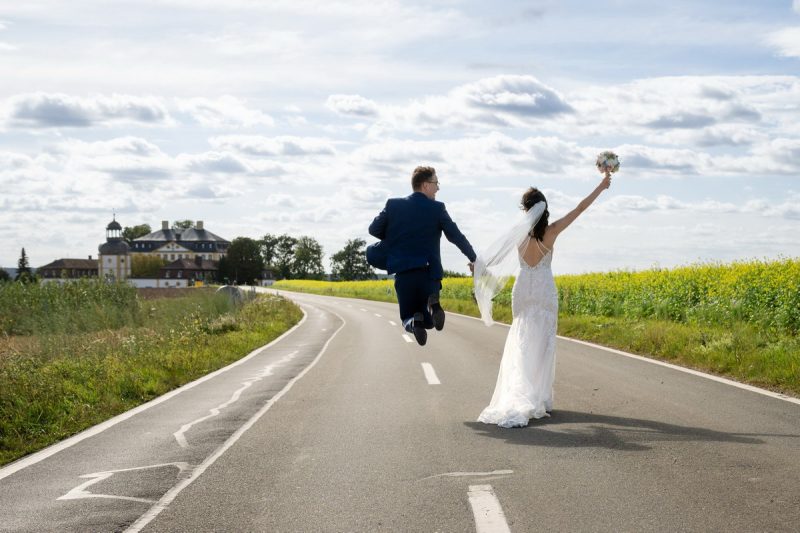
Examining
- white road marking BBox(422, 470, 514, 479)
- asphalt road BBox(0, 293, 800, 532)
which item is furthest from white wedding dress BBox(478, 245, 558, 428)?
white road marking BBox(422, 470, 514, 479)

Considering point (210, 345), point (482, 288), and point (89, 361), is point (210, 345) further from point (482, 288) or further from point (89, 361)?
point (482, 288)

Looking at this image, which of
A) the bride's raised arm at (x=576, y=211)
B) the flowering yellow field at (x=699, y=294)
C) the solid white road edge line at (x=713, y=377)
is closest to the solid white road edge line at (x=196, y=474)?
the bride's raised arm at (x=576, y=211)

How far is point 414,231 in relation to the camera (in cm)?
763

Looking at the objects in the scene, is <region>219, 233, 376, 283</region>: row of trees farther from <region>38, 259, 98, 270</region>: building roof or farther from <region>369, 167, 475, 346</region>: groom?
<region>369, 167, 475, 346</region>: groom

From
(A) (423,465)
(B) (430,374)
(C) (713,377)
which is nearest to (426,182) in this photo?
(A) (423,465)

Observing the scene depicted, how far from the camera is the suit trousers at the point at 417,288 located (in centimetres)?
776

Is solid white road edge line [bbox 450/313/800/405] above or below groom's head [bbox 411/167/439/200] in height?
below

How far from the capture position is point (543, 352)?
823 centimetres

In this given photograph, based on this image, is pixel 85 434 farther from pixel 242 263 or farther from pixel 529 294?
pixel 242 263

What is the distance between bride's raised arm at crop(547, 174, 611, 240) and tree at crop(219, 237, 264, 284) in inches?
5323

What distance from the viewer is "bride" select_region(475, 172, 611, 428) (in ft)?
26.4

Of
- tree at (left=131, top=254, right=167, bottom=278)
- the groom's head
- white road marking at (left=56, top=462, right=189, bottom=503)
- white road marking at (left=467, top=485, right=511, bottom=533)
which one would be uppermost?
tree at (left=131, top=254, right=167, bottom=278)

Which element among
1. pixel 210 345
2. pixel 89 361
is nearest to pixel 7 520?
pixel 89 361

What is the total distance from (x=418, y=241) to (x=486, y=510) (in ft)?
11.1
